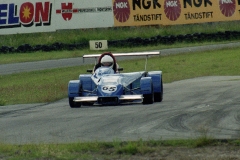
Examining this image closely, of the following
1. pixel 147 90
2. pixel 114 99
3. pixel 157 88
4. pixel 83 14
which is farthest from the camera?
pixel 83 14

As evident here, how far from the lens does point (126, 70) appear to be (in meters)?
27.2

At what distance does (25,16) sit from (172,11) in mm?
8308

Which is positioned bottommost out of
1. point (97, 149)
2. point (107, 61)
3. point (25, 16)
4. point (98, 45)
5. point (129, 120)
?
point (97, 149)

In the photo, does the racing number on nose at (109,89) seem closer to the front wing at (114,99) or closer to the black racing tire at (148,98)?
the front wing at (114,99)

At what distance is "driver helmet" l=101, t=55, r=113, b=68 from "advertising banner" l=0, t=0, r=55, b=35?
25.3m

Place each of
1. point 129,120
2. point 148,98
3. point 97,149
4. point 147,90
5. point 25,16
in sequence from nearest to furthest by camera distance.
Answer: point 97,149 < point 129,120 < point 147,90 < point 148,98 < point 25,16

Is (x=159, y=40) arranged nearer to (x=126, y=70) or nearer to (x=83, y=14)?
(x=83, y=14)

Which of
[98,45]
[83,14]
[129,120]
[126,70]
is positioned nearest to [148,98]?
[129,120]

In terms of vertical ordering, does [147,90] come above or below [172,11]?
below

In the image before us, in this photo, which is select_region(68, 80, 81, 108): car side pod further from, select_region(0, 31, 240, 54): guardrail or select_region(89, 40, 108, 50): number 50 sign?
select_region(0, 31, 240, 54): guardrail

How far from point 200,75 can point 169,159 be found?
1510 cm

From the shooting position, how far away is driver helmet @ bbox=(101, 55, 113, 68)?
17.3 metres

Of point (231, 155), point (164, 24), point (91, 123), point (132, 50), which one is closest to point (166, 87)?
point (91, 123)

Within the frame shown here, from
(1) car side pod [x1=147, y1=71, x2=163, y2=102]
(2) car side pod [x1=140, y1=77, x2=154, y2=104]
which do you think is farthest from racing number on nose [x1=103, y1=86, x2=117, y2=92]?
(1) car side pod [x1=147, y1=71, x2=163, y2=102]
